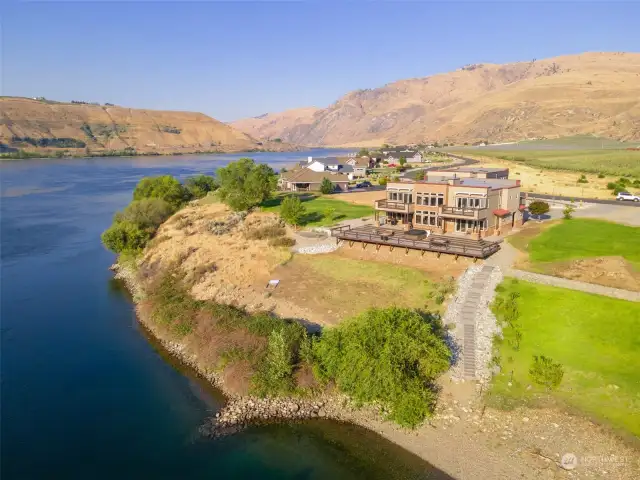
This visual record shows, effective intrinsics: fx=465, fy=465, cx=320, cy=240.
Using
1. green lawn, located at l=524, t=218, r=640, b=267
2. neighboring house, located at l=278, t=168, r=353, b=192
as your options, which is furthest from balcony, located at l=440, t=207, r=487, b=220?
neighboring house, located at l=278, t=168, r=353, b=192

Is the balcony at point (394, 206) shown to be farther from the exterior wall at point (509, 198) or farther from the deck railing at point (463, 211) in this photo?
the exterior wall at point (509, 198)

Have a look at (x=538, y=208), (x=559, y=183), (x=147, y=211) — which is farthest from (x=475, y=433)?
(x=559, y=183)

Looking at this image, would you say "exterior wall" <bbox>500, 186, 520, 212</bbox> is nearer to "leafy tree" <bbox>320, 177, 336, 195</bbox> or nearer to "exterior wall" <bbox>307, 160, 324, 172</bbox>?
"leafy tree" <bbox>320, 177, 336, 195</bbox>

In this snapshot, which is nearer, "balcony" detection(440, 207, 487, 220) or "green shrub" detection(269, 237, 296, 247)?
"balcony" detection(440, 207, 487, 220)

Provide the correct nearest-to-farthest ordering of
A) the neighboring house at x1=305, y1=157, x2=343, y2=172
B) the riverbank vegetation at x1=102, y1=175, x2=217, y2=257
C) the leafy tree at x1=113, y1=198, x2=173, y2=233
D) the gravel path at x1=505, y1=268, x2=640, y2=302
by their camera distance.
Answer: the gravel path at x1=505, y1=268, x2=640, y2=302 → the riverbank vegetation at x1=102, y1=175, x2=217, y2=257 → the leafy tree at x1=113, y1=198, x2=173, y2=233 → the neighboring house at x1=305, y1=157, x2=343, y2=172

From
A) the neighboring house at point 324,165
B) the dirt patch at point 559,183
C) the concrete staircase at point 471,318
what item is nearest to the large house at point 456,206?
the concrete staircase at point 471,318
